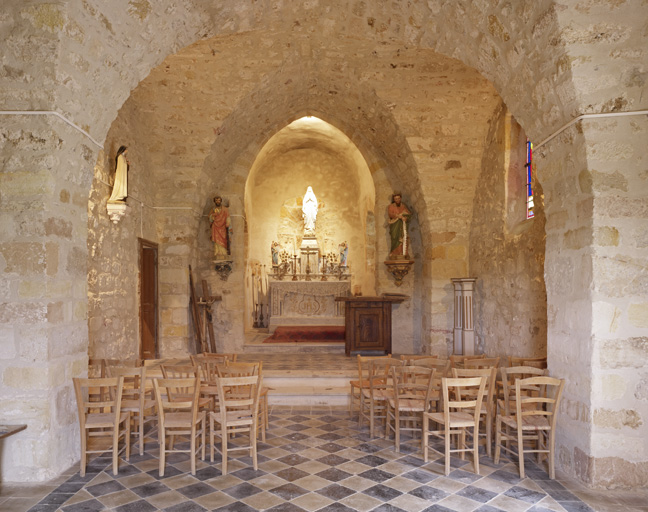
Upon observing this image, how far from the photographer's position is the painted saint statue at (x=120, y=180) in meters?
6.28

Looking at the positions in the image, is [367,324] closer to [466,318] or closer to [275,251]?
[466,318]

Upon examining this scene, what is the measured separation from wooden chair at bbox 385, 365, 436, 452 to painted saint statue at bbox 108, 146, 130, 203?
163 inches

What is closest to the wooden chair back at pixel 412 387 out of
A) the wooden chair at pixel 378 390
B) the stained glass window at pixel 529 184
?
the wooden chair at pixel 378 390

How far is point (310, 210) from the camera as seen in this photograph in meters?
13.5

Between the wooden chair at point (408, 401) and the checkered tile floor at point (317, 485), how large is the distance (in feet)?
0.80

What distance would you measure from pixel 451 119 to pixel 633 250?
4637mm

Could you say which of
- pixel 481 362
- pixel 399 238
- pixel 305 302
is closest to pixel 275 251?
pixel 305 302

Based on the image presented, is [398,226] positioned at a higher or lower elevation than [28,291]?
higher

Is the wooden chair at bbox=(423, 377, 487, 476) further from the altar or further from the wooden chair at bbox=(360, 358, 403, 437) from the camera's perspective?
the altar

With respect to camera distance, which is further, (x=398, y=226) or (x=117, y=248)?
(x=398, y=226)

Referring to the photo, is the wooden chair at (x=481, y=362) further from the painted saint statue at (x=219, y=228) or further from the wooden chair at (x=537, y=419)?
the painted saint statue at (x=219, y=228)

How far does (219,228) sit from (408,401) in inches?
226

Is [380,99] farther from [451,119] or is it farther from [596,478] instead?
[596,478]

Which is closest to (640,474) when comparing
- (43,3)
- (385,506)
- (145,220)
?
(385,506)
